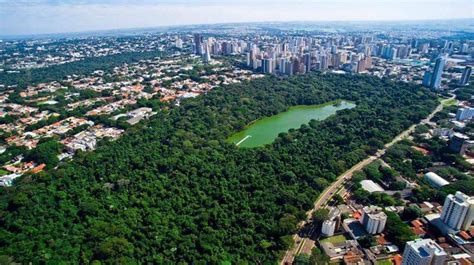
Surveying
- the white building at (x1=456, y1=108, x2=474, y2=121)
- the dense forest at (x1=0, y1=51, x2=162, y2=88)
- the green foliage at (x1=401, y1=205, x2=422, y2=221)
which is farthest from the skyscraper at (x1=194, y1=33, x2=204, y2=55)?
the green foliage at (x1=401, y1=205, x2=422, y2=221)

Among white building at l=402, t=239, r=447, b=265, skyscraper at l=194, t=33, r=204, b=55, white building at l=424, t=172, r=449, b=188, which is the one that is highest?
skyscraper at l=194, t=33, r=204, b=55

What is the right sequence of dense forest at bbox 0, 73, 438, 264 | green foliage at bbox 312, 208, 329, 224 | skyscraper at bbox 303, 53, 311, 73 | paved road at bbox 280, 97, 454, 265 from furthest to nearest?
skyscraper at bbox 303, 53, 311, 73 < green foliage at bbox 312, 208, 329, 224 < paved road at bbox 280, 97, 454, 265 < dense forest at bbox 0, 73, 438, 264

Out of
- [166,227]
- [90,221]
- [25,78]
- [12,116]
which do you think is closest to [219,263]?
[166,227]

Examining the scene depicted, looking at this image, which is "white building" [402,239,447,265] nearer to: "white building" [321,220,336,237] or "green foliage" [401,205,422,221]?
"white building" [321,220,336,237]

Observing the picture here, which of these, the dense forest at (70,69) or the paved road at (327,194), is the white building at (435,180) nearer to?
the paved road at (327,194)

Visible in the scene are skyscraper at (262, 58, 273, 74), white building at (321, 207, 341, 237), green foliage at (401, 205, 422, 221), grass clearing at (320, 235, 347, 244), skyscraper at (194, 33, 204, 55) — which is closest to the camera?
grass clearing at (320, 235, 347, 244)

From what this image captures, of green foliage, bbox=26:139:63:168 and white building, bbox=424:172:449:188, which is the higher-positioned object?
green foliage, bbox=26:139:63:168
